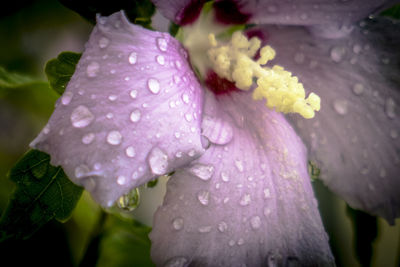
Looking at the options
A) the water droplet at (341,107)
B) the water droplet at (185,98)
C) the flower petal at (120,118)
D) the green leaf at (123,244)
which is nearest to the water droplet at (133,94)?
the flower petal at (120,118)

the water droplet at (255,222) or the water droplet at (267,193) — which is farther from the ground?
the water droplet at (267,193)

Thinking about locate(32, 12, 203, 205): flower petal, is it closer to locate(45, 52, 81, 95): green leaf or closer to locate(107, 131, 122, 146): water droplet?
locate(107, 131, 122, 146): water droplet

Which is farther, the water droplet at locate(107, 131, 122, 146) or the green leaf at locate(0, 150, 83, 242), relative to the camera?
the green leaf at locate(0, 150, 83, 242)

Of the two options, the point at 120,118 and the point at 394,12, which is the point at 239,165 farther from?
the point at 394,12

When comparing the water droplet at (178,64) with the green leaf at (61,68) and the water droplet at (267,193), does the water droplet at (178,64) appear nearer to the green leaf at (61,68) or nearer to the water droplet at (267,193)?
the green leaf at (61,68)

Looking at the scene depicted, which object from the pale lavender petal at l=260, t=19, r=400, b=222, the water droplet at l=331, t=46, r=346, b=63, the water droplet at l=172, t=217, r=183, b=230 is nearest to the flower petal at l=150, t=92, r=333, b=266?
the water droplet at l=172, t=217, r=183, b=230

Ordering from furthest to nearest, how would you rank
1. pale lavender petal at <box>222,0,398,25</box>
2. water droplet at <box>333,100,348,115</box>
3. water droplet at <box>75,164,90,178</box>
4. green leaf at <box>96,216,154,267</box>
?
green leaf at <box>96,216,154,267</box> < water droplet at <box>333,100,348,115</box> < pale lavender petal at <box>222,0,398,25</box> < water droplet at <box>75,164,90,178</box>

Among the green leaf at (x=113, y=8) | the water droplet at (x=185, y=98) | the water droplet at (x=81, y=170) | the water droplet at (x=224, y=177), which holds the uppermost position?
the green leaf at (x=113, y=8)
